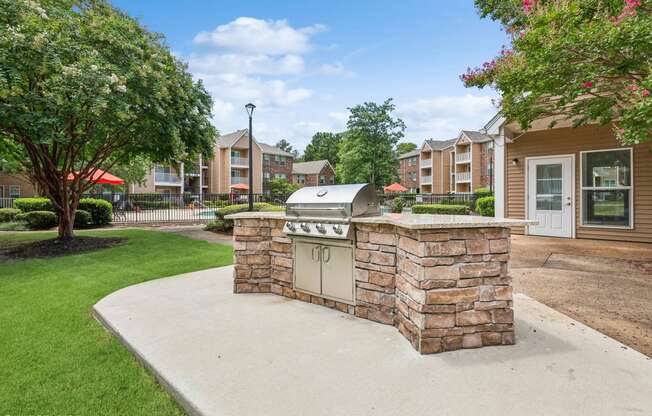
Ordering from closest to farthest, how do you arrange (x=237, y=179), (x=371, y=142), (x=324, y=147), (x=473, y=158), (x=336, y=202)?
1. (x=336, y=202)
2. (x=371, y=142)
3. (x=473, y=158)
4. (x=237, y=179)
5. (x=324, y=147)

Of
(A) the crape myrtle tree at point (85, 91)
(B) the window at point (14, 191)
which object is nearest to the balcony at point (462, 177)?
(A) the crape myrtle tree at point (85, 91)

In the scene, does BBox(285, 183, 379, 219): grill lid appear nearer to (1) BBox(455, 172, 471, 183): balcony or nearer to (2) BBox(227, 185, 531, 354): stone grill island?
(2) BBox(227, 185, 531, 354): stone grill island

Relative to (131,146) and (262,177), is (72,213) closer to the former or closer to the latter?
(131,146)

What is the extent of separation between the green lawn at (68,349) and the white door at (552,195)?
805 centimetres

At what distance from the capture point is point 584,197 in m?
8.35

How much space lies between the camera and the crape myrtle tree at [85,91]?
6344 millimetres

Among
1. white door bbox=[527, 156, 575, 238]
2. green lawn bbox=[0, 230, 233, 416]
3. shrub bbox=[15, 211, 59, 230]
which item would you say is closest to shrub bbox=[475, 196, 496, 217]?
white door bbox=[527, 156, 575, 238]

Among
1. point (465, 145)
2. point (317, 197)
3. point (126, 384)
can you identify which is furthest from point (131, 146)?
point (465, 145)

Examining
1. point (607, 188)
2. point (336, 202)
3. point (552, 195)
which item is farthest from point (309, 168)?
point (336, 202)

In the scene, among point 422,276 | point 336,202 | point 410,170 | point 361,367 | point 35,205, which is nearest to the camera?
point 361,367

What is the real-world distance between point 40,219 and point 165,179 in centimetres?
1905

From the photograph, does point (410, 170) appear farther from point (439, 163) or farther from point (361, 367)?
point (361, 367)

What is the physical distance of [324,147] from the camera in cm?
5953

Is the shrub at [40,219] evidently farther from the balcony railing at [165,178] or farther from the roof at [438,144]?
the roof at [438,144]
